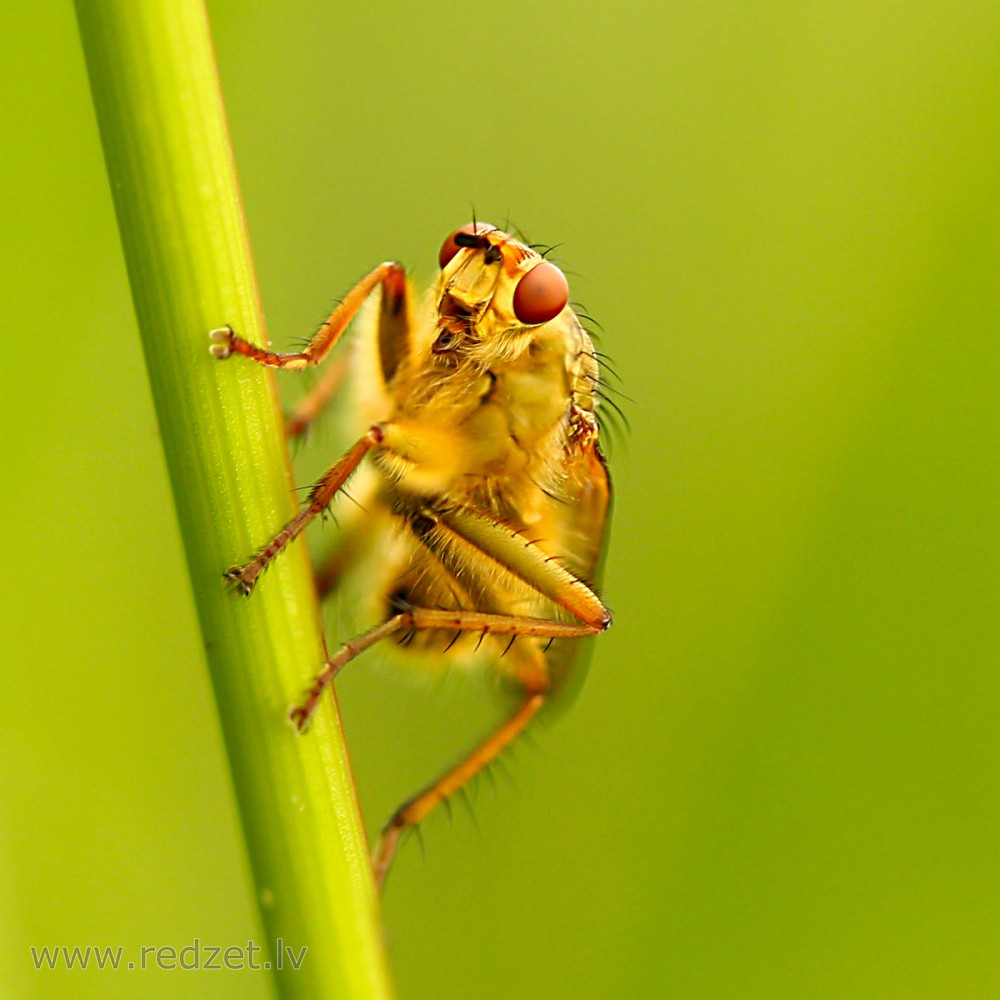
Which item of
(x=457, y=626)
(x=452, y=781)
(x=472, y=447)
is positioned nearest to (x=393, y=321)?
(x=472, y=447)

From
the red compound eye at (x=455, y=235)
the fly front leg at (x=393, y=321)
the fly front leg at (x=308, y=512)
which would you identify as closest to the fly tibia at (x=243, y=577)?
the fly front leg at (x=308, y=512)

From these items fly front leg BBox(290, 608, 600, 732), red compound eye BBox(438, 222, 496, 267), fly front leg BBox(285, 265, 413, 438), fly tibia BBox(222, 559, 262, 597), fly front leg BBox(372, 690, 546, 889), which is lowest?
fly front leg BBox(372, 690, 546, 889)

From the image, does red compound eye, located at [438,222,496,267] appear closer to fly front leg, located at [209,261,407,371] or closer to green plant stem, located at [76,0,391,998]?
fly front leg, located at [209,261,407,371]

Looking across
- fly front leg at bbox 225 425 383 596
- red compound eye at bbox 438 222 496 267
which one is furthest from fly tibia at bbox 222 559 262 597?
red compound eye at bbox 438 222 496 267

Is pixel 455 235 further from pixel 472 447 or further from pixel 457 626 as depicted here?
pixel 457 626

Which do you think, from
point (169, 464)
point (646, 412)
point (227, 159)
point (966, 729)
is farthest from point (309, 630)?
point (646, 412)

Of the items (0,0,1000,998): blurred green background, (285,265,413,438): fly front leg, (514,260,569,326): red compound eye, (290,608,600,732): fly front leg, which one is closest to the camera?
(290,608,600,732): fly front leg

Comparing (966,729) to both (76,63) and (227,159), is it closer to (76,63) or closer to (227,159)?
(227,159)
